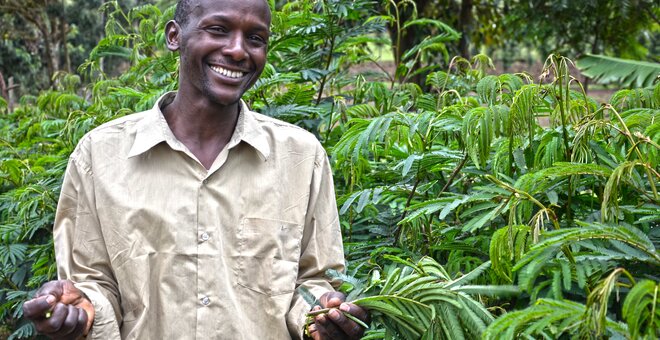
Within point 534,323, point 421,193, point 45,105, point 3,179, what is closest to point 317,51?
point 421,193

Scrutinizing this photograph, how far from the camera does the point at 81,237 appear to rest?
6.76 feet

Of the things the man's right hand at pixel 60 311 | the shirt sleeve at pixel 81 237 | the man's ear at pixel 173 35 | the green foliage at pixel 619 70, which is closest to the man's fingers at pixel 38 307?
the man's right hand at pixel 60 311

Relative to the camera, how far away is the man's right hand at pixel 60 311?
1.73 m

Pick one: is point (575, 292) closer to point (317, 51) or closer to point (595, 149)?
point (595, 149)

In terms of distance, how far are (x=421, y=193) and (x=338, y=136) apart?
2.72 feet

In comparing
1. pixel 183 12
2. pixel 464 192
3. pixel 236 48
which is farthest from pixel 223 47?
pixel 464 192

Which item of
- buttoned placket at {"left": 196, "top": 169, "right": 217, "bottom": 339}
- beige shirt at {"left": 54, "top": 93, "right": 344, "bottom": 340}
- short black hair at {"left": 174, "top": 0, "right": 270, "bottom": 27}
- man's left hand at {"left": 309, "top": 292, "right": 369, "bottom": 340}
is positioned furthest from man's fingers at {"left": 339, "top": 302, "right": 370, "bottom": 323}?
short black hair at {"left": 174, "top": 0, "right": 270, "bottom": 27}

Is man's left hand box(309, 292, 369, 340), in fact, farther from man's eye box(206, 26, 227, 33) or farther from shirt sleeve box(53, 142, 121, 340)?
man's eye box(206, 26, 227, 33)

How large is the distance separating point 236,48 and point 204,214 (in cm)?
44

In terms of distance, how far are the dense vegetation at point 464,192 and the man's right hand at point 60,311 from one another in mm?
632

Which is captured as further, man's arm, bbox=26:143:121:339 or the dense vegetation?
man's arm, bbox=26:143:121:339

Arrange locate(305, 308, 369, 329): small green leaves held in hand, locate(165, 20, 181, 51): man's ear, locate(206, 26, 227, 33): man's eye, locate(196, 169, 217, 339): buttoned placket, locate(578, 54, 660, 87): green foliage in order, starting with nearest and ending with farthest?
1. locate(305, 308, 369, 329): small green leaves held in hand
2. locate(196, 169, 217, 339): buttoned placket
3. locate(206, 26, 227, 33): man's eye
4. locate(165, 20, 181, 51): man's ear
5. locate(578, 54, 660, 87): green foliage

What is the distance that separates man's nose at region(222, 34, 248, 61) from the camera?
210 centimetres

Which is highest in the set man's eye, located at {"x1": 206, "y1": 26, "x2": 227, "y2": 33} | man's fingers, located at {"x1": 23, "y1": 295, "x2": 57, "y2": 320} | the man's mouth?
man's eye, located at {"x1": 206, "y1": 26, "x2": 227, "y2": 33}
